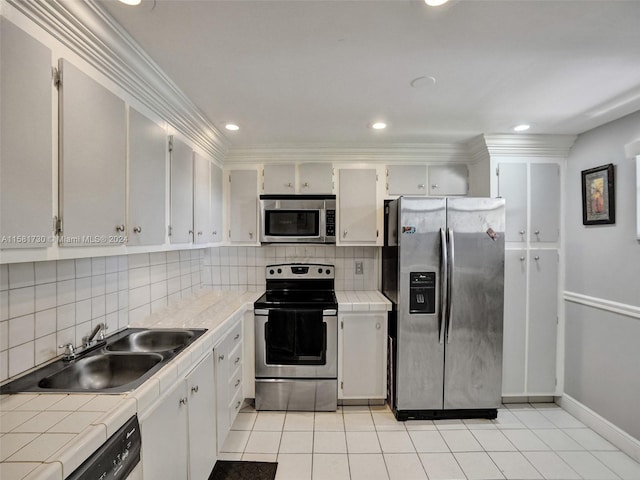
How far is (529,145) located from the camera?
2613 millimetres

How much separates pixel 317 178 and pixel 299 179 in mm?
185

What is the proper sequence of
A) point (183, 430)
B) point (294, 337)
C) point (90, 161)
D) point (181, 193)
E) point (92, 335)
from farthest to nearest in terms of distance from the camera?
point (294, 337) < point (181, 193) < point (92, 335) < point (183, 430) < point (90, 161)

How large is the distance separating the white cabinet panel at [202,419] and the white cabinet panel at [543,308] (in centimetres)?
272

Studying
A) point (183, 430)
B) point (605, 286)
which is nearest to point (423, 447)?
point (183, 430)

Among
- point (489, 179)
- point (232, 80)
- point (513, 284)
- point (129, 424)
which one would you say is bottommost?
point (129, 424)

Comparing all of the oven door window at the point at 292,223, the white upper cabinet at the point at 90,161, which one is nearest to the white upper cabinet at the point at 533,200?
the oven door window at the point at 292,223

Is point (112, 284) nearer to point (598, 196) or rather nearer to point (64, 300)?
point (64, 300)

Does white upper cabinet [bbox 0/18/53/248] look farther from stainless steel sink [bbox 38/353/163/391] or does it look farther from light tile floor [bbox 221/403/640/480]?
light tile floor [bbox 221/403/640/480]

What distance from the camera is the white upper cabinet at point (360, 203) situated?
290 centimetres

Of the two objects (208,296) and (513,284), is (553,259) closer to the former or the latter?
(513,284)

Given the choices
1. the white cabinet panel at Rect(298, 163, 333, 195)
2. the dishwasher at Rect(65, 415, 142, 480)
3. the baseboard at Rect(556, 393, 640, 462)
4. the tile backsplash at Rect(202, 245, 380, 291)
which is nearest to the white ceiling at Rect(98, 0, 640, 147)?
the white cabinet panel at Rect(298, 163, 333, 195)

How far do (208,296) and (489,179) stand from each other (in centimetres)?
287

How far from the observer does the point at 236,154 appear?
2.93 m

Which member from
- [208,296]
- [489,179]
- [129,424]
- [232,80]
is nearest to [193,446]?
[129,424]
